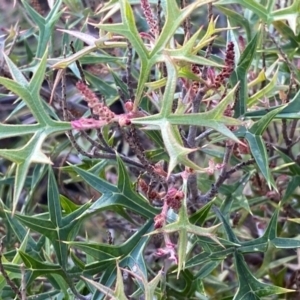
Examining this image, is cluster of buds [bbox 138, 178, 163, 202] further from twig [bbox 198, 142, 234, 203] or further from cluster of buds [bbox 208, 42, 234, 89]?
cluster of buds [bbox 208, 42, 234, 89]

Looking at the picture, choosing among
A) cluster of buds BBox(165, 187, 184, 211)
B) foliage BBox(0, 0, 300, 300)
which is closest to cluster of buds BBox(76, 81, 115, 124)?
foliage BBox(0, 0, 300, 300)

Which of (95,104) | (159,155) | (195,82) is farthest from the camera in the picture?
(159,155)

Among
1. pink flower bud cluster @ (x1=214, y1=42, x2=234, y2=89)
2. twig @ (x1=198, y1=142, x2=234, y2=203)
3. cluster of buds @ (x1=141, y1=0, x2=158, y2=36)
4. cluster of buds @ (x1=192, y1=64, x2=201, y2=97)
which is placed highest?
cluster of buds @ (x1=141, y1=0, x2=158, y2=36)

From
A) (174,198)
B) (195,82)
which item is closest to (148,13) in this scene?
(195,82)

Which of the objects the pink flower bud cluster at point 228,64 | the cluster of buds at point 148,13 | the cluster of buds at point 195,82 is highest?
the cluster of buds at point 148,13

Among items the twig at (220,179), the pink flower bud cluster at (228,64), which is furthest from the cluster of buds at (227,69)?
the twig at (220,179)

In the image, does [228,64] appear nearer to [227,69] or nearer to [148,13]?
[227,69]

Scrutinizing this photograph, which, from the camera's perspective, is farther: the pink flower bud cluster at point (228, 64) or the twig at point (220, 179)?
the twig at point (220, 179)

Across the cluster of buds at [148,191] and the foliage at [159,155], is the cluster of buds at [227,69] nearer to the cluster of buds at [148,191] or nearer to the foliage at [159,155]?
the foliage at [159,155]
